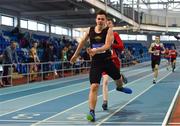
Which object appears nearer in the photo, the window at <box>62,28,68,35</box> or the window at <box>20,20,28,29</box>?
the window at <box>20,20,28,29</box>

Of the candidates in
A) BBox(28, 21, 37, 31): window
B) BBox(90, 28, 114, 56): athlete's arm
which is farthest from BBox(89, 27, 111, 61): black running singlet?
BBox(28, 21, 37, 31): window

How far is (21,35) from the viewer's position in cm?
2678

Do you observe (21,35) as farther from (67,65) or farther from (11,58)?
(11,58)

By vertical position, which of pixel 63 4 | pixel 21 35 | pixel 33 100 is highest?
pixel 63 4

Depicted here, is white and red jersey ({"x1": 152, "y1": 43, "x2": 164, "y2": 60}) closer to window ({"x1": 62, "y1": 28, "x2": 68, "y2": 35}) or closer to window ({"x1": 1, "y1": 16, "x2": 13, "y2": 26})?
window ({"x1": 1, "y1": 16, "x2": 13, "y2": 26})

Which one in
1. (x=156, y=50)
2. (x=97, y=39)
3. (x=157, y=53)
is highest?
(x=97, y=39)

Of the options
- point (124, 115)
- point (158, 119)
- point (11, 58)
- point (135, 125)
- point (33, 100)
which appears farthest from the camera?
point (11, 58)

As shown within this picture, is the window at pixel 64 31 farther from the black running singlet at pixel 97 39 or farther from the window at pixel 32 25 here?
the black running singlet at pixel 97 39

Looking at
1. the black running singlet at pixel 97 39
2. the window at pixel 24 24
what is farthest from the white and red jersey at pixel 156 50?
the window at pixel 24 24

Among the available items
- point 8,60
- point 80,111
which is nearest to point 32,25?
point 8,60

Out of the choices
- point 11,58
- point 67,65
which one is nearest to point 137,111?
point 11,58

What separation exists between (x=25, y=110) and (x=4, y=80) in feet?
30.1

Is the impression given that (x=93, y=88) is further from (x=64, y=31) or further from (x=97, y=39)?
(x=64, y=31)

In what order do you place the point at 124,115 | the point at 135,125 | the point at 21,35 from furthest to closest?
the point at 21,35 → the point at 124,115 → the point at 135,125
